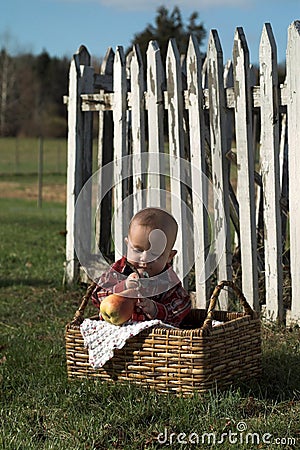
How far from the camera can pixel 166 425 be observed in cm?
352

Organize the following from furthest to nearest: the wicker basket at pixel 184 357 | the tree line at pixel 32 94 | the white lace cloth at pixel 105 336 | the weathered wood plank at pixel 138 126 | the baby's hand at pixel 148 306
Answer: the tree line at pixel 32 94 < the weathered wood plank at pixel 138 126 < the baby's hand at pixel 148 306 < the white lace cloth at pixel 105 336 < the wicker basket at pixel 184 357

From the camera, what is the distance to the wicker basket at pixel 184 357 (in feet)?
12.7

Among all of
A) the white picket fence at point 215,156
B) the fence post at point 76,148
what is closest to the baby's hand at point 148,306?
the white picket fence at point 215,156

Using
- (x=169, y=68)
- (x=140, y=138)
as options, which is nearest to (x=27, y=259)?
(x=140, y=138)

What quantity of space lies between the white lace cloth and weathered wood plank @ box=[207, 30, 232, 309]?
1.70m

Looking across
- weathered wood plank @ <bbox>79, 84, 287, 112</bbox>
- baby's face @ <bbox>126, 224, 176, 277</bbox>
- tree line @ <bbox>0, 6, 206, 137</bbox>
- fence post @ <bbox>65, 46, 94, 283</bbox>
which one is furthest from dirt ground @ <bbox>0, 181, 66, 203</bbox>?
tree line @ <bbox>0, 6, 206, 137</bbox>

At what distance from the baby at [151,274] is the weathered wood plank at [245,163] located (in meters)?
1.23

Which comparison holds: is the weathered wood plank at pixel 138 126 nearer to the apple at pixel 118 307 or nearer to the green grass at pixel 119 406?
the green grass at pixel 119 406

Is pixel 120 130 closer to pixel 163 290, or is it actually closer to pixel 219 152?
pixel 219 152

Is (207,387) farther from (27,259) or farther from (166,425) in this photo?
(27,259)

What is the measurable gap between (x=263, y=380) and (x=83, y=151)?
11.6ft

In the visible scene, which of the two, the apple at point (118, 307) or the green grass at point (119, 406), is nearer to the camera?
the green grass at point (119, 406)

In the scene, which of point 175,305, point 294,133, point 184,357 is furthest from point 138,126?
point 184,357

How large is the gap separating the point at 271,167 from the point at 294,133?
0.28 m
